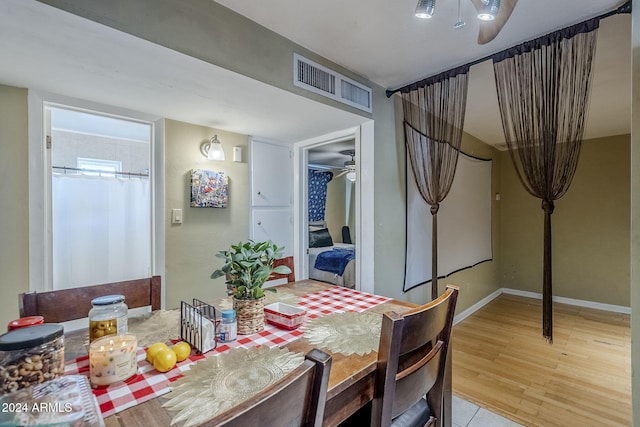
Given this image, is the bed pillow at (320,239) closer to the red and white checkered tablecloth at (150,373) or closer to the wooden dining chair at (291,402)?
the red and white checkered tablecloth at (150,373)

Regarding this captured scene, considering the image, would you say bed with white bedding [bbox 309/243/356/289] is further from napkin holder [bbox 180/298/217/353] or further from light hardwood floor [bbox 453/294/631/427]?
napkin holder [bbox 180/298/217/353]

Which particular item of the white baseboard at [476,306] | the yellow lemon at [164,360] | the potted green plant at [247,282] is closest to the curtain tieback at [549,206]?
the potted green plant at [247,282]

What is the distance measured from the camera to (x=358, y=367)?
3.05 feet

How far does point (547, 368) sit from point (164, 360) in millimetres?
2952

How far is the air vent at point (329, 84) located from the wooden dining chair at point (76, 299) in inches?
54.1

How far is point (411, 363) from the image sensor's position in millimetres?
1040

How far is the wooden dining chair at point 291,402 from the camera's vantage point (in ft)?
1.48

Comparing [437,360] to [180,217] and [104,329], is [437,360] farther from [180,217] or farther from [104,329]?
[180,217]

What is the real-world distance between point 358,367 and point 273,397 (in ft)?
1.72

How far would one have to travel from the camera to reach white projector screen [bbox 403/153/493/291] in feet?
8.92

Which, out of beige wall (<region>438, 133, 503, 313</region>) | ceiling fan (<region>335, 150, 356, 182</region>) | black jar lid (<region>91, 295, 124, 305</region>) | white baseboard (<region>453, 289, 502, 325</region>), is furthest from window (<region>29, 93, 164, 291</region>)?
white baseboard (<region>453, 289, 502, 325</region>)

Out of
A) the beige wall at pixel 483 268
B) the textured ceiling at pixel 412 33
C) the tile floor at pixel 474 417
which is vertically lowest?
the tile floor at pixel 474 417

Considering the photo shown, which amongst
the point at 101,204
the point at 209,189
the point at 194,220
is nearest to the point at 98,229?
the point at 101,204

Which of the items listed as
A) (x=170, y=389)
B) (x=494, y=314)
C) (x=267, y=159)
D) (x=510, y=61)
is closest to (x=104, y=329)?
(x=170, y=389)
